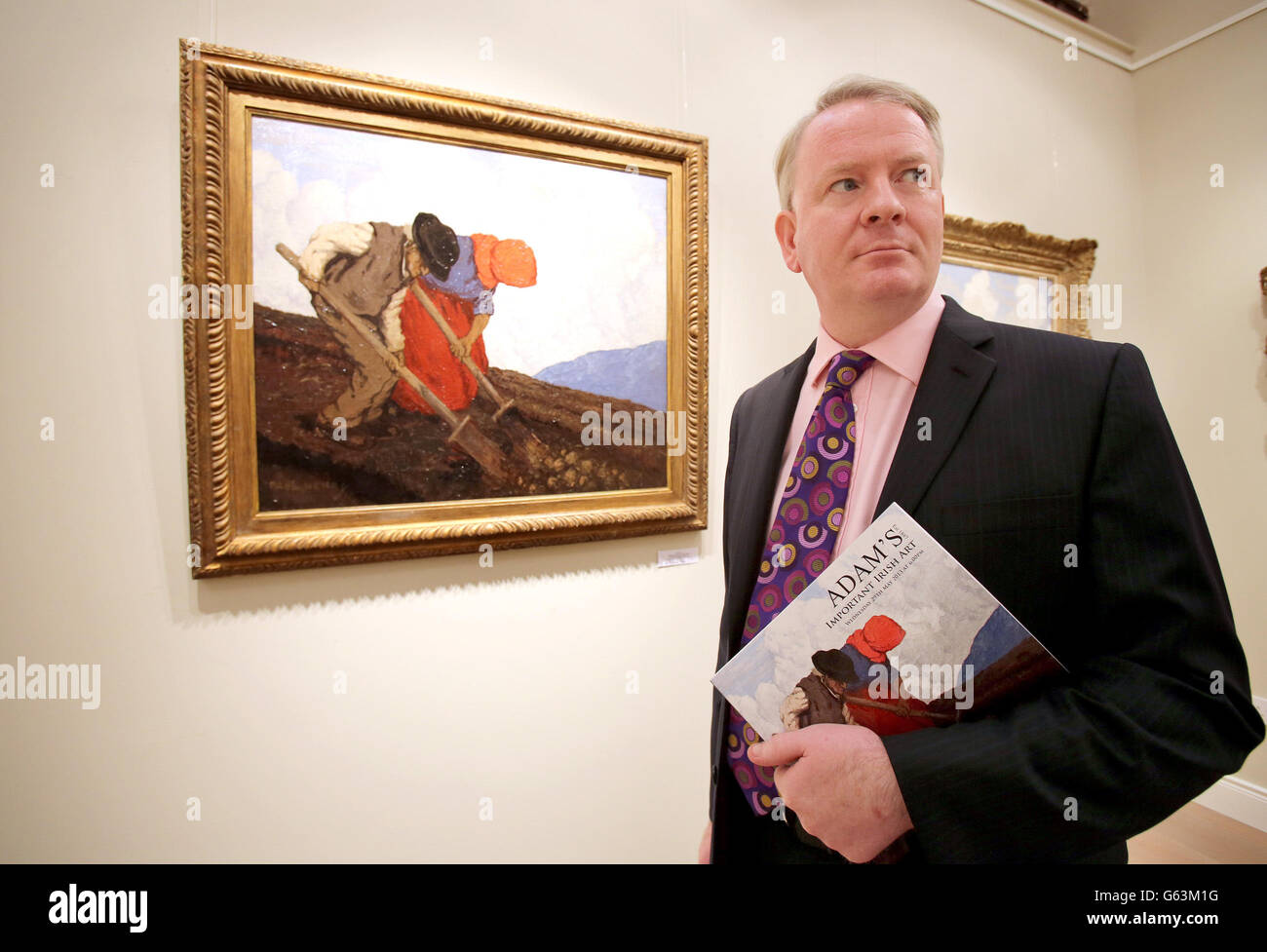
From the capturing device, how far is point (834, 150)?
3.05 feet

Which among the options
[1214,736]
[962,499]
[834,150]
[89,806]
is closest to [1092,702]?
[1214,736]

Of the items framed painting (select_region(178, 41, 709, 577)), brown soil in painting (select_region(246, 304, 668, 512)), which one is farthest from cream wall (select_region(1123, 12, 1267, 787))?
brown soil in painting (select_region(246, 304, 668, 512))

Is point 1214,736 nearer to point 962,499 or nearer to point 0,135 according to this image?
point 962,499

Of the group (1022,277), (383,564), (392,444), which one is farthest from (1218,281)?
(383,564)

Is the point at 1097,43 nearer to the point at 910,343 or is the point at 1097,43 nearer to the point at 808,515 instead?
the point at 910,343

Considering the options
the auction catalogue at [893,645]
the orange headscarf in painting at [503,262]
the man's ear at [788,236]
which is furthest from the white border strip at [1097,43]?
the auction catalogue at [893,645]

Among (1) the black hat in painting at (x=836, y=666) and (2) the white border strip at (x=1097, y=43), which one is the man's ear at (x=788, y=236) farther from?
(2) the white border strip at (x=1097, y=43)

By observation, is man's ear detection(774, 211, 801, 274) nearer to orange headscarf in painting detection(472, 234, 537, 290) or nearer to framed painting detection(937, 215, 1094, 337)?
orange headscarf in painting detection(472, 234, 537, 290)

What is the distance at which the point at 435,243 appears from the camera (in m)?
1.90

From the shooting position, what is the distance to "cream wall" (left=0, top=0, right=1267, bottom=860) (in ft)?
5.21

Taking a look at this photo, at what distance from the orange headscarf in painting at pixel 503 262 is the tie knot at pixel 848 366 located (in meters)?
1.31

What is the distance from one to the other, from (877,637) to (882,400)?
0.39 meters

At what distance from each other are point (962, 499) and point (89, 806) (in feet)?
7.42

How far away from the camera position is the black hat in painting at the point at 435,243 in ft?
6.16
